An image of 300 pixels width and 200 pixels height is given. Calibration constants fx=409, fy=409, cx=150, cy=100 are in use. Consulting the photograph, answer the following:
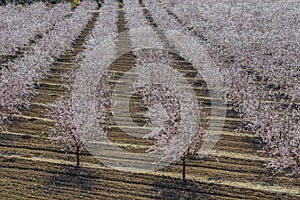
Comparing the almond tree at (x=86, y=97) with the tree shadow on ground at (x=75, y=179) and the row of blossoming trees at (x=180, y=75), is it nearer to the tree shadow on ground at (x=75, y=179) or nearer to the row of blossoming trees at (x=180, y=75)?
the row of blossoming trees at (x=180, y=75)

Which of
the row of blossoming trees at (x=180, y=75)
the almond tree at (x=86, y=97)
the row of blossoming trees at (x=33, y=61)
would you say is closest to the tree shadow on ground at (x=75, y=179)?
the almond tree at (x=86, y=97)

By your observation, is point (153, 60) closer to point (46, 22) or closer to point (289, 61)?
point (289, 61)

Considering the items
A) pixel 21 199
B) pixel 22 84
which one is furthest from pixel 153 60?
pixel 21 199

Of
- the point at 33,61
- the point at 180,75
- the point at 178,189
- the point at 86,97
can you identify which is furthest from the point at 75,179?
the point at 33,61

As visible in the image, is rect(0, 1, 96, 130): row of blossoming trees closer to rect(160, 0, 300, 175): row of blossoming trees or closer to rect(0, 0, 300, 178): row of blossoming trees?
rect(0, 0, 300, 178): row of blossoming trees

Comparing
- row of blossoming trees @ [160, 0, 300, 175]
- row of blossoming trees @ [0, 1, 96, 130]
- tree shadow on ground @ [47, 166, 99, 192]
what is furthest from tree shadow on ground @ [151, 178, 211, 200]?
row of blossoming trees @ [0, 1, 96, 130]

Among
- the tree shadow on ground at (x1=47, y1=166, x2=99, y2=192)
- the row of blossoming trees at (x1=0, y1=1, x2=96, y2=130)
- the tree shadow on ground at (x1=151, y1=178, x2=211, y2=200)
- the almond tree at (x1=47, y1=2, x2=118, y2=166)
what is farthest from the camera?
the row of blossoming trees at (x1=0, y1=1, x2=96, y2=130)

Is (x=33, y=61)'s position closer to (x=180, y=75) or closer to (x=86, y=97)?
(x=86, y=97)
